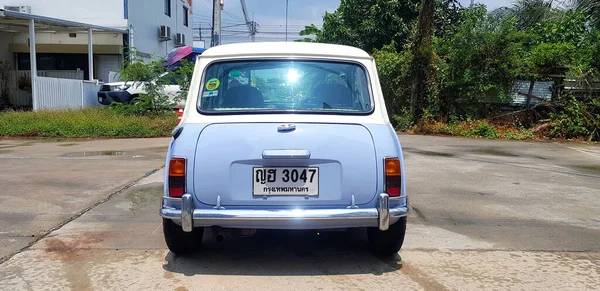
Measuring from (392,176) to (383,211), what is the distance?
0.28m

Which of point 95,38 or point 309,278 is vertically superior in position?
point 95,38

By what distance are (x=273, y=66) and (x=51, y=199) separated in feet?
12.5

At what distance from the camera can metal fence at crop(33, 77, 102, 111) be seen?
16.1 meters

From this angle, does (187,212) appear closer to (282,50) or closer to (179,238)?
(179,238)

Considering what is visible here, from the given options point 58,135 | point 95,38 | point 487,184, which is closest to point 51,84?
point 58,135

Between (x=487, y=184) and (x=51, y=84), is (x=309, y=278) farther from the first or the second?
(x=51, y=84)

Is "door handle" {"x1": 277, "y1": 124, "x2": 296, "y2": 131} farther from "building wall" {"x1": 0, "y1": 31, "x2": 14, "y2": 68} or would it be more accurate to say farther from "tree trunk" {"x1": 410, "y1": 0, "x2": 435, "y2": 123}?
"building wall" {"x1": 0, "y1": 31, "x2": 14, "y2": 68}

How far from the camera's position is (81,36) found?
21.5 metres

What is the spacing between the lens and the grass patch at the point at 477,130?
13867 mm

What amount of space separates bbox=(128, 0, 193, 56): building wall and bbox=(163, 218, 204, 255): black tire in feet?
60.8

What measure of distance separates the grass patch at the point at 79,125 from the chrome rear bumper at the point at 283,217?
10591mm

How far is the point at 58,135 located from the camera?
13.7 m

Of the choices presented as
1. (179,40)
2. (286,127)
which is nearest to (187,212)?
(286,127)

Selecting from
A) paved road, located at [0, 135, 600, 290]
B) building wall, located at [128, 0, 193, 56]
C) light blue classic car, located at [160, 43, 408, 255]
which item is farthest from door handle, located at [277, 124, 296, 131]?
building wall, located at [128, 0, 193, 56]
